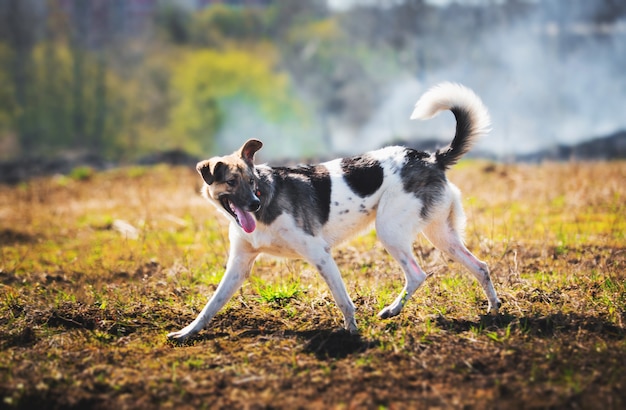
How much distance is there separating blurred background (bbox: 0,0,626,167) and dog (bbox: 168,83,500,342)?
15.4 metres

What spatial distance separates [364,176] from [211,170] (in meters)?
1.34

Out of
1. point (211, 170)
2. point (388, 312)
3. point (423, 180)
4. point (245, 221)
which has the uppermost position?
point (211, 170)

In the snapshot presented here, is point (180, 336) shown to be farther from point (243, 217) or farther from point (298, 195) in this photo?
point (298, 195)

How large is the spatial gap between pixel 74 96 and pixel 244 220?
30097 mm

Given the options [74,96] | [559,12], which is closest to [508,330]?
[559,12]

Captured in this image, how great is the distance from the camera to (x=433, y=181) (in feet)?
17.6

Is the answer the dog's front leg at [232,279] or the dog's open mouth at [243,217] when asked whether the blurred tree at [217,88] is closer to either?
the dog's front leg at [232,279]

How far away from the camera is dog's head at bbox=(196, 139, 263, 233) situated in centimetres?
479

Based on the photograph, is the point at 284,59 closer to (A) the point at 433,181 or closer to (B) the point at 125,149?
(B) the point at 125,149

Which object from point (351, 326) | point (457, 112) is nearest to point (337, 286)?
point (351, 326)

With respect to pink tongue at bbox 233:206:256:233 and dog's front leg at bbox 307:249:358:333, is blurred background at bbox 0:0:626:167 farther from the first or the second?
pink tongue at bbox 233:206:256:233

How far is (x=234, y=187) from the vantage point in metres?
4.84

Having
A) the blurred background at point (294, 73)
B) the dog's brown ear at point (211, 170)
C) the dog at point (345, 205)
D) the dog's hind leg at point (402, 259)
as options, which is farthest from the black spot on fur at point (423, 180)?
the blurred background at point (294, 73)

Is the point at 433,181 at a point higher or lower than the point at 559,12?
lower
